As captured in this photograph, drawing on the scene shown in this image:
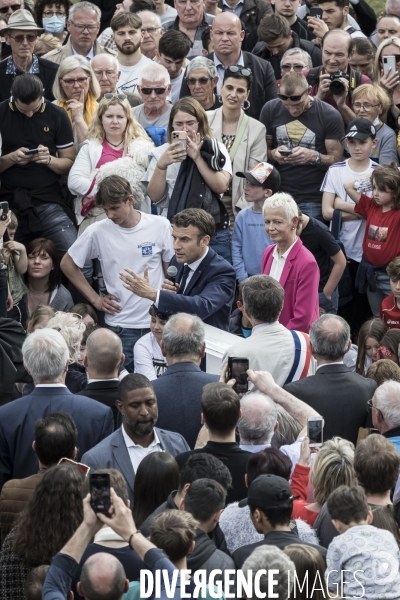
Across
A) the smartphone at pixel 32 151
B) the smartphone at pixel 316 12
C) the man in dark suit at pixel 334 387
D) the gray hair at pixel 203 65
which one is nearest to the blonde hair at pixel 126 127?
the smartphone at pixel 32 151

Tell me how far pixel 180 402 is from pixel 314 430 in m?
0.93

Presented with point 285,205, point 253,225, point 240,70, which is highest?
point 285,205

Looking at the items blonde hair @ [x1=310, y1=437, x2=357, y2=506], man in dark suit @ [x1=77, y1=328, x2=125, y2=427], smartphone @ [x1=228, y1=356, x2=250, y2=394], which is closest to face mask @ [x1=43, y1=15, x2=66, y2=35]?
man in dark suit @ [x1=77, y1=328, x2=125, y2=427]

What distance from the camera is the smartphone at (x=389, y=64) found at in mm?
10352

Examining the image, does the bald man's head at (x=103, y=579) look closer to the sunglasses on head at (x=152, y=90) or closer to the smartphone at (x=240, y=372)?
the smartphone at (x=240, y=372)

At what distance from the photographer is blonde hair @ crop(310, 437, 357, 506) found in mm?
5539

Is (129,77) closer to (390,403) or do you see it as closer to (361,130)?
(361,130)

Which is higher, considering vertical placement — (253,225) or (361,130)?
(361,130)

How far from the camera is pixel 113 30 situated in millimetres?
10797

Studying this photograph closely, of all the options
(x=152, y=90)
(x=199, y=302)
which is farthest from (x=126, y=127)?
(x=199, y=302)

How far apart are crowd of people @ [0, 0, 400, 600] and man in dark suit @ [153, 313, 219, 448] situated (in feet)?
0.04

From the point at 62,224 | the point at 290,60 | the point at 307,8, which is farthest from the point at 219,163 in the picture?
the point at 307,8

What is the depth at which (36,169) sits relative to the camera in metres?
9.31

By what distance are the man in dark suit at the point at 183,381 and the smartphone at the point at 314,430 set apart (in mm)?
835
